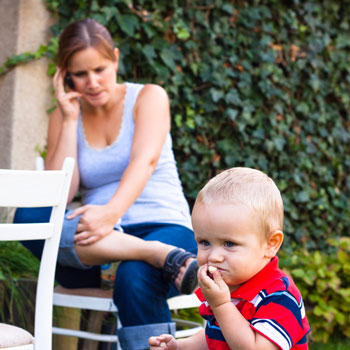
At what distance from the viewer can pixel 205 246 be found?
4.36ft

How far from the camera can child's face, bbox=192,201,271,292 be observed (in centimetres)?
129

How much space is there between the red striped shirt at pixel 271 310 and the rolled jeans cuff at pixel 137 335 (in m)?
0.71

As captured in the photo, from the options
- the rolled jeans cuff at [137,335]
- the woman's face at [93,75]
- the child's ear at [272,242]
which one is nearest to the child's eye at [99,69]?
the woman's face at [93,75]

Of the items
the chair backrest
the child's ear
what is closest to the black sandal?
the chair backrest

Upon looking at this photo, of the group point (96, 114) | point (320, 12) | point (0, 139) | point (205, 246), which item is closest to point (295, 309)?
point (205, 246)

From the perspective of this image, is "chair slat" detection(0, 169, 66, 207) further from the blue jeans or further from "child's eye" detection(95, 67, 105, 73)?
"child's eye" detection(95, 67, 105, 73)

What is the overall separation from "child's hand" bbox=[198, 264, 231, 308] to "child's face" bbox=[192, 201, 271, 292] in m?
0.04

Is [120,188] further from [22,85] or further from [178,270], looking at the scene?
[22,85]

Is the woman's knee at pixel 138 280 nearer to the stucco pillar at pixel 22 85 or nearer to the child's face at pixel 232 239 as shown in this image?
the child's face at pixel 232 239

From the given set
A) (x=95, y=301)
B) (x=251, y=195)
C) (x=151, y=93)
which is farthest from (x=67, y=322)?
(x=251, y=195)

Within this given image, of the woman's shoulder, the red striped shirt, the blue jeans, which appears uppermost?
the woman's shoulder

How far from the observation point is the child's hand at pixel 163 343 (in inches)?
55.3

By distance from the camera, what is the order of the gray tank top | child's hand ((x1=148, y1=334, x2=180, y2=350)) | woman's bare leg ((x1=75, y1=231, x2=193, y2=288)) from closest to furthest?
1. child's hand ((x1=148, y1=334, x2=180, y2=350))
2. woman's bare leg ((x1=75, y1=231, x2=193, y2=288))
3. the gray tank top

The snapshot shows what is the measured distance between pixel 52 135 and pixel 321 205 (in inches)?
114
